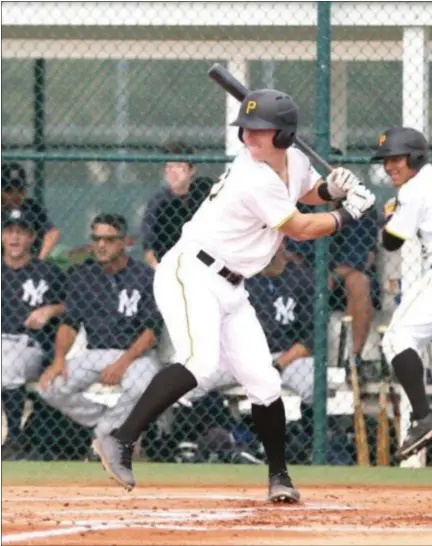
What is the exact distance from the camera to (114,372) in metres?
8.96

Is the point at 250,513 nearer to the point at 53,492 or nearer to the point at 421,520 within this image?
the point at 421,520

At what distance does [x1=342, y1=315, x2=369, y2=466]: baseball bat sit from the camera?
8.74 meters

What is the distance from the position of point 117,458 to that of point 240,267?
0.88 meters

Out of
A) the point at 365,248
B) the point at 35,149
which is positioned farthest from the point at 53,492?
the point at 35,149

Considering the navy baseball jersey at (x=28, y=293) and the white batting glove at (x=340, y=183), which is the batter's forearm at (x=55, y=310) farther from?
the white batting glove at (x=340, y=183)

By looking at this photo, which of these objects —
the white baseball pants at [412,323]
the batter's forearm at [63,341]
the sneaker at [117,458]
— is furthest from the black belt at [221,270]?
the batter's forearm at [63,341]

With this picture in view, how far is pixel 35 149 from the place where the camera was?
404 inches

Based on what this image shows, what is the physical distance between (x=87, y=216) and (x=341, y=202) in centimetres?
725

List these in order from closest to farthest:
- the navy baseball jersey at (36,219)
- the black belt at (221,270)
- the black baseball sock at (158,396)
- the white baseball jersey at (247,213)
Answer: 1. the white baseball jersey at (247,213)
2. the black baseball sock at (158,396)
3. the black belt at (221,270)
4. the navy baseball jersey at (36,219)

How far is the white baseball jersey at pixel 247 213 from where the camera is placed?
254 inches

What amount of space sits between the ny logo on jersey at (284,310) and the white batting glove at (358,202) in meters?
2.24

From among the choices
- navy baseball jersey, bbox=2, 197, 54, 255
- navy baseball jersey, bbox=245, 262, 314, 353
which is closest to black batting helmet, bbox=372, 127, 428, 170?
navy baseball jersey, bbox=245, 262, 314, 353

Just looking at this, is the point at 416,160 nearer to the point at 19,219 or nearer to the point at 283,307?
the point at 283,307

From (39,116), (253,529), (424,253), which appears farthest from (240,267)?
(39,116)
